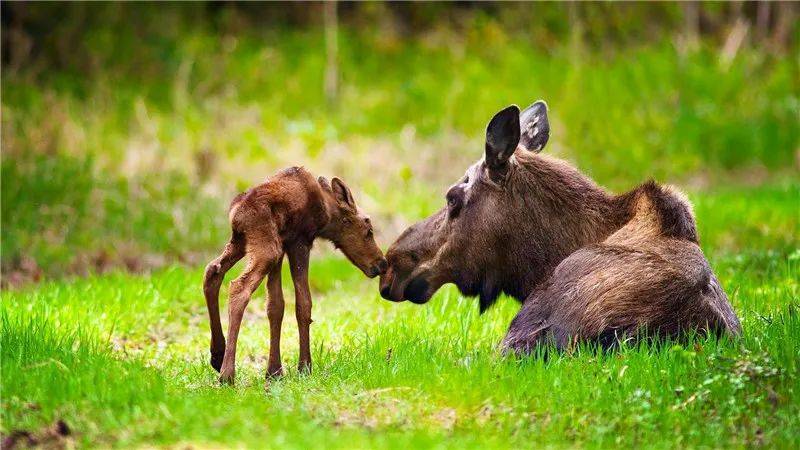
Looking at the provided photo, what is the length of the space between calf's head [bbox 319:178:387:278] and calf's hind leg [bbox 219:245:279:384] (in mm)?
936

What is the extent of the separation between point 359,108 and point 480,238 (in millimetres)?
11731

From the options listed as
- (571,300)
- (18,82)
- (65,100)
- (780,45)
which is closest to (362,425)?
(571,300)

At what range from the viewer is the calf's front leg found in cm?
761

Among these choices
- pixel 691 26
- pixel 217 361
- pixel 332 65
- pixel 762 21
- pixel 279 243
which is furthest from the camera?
pixel 762 21

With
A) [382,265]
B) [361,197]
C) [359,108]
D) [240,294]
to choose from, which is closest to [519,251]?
[382,265]

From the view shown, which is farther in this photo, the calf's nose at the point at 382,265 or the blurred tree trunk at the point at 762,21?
the blurred tree trunk at the point at 762,21

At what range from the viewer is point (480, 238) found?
26.5 ft

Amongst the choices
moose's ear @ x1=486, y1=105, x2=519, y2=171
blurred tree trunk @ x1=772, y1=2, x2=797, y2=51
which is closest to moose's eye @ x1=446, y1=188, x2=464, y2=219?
moose's ear @ x1=486, y1=105, x2=519, y2=171

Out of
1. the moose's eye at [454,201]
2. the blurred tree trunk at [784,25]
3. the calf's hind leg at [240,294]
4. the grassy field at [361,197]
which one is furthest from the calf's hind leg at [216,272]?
the blurred tree trunk at [784,25]

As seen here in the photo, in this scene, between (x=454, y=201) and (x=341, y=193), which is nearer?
(x=341, y=193)

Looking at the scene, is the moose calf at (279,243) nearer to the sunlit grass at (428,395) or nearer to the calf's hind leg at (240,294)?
the calf's hind leg at (240,294)

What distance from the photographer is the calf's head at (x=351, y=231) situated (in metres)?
7.98

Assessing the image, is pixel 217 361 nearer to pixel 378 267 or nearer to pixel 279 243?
pixel 279 243

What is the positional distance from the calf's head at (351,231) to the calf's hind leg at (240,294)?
3.07ft
